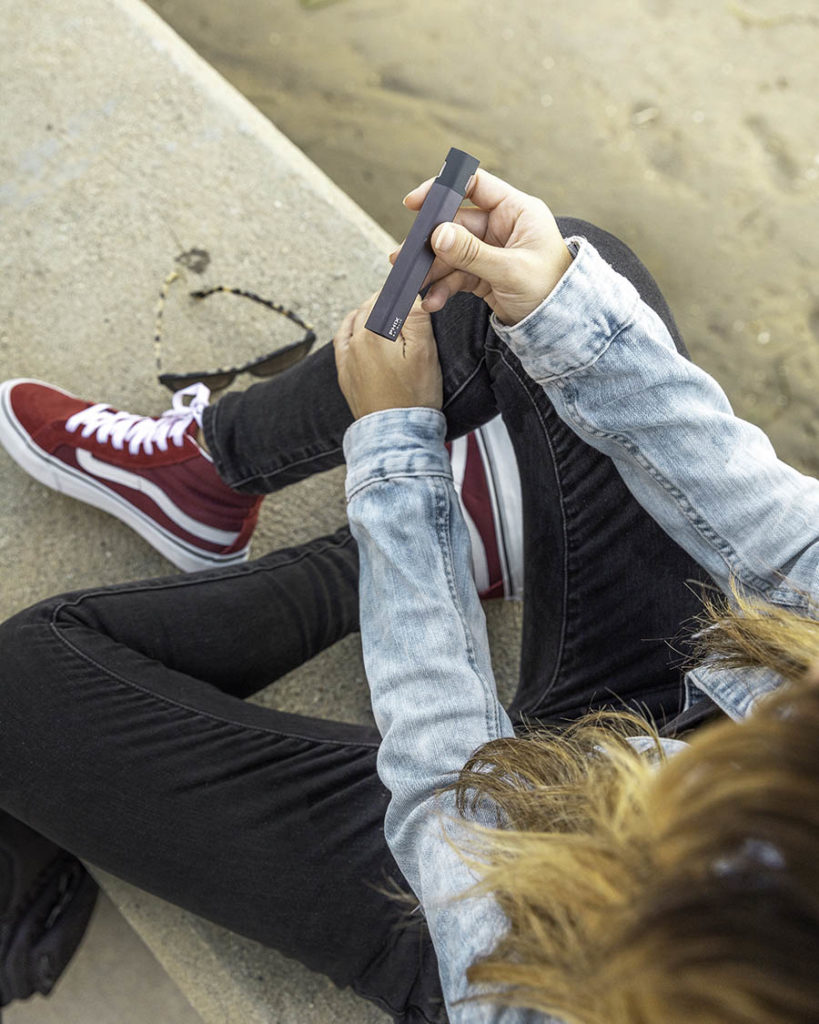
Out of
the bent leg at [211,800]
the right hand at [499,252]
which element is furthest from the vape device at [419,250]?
the bent leg at [211,800]

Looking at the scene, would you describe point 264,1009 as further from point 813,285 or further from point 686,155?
point 686,155

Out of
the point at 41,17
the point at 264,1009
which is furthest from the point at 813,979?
the point at 41,17

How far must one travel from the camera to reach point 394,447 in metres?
0.82

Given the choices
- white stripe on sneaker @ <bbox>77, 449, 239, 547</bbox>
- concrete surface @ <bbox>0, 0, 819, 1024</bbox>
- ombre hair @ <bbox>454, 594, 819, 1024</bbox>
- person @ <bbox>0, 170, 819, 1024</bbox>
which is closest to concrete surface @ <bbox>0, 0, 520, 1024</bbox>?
concrete surface @ <bbox>0, 0, 819, 1024</bbox>

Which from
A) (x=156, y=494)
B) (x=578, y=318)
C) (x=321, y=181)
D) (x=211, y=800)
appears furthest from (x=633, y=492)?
→ (x=321, y=181)

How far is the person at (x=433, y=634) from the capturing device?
66cm

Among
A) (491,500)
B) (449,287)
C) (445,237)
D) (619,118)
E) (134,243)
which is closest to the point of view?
(445,237)

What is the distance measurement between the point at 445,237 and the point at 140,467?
62 centimetres

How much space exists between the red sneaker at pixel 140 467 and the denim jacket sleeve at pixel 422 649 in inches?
13.7

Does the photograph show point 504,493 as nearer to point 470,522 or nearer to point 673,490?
point 470,522

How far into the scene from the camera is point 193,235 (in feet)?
4.52

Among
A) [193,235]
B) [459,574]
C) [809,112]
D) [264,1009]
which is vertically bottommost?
[264,1009]

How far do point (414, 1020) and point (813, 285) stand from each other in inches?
66.8

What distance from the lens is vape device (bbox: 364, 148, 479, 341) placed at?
74 centimetres
